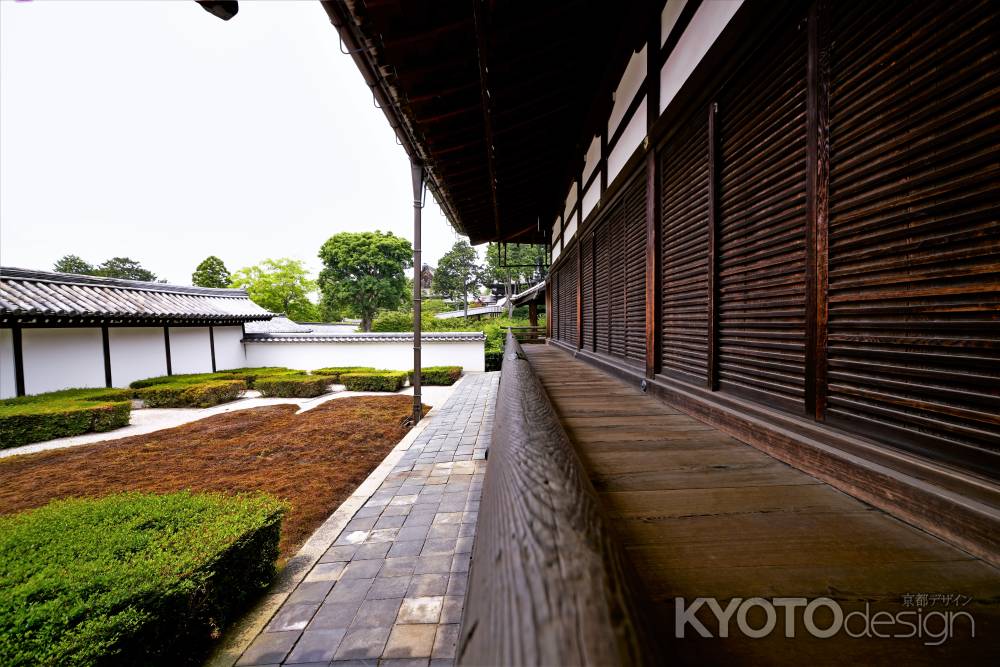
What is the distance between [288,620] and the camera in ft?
7.68

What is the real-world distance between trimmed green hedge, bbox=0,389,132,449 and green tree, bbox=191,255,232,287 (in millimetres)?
32486

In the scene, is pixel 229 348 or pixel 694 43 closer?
pixel 694 43

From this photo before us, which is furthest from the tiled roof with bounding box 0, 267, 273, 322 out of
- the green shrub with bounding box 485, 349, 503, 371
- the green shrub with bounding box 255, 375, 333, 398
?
the green shrub with bounding box 485, 349, 503, 371

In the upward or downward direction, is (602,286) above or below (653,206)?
below

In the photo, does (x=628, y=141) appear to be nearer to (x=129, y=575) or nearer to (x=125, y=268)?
(x=129, y=575)

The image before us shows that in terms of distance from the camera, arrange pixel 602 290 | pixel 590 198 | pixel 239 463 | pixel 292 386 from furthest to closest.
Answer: pixel 292 386, pixel 239 463, pixel 590 198, pixel 602 290

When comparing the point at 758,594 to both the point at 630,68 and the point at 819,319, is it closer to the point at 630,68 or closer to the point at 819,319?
the point at 819,319

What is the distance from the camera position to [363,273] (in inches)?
1239

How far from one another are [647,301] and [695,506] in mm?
2054

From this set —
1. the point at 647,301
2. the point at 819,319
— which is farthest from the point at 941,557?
the point at 647,301

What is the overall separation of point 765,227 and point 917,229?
2.28ft

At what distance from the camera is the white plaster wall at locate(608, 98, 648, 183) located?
3.34 meters

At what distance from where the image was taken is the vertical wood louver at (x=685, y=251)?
2.41 meters

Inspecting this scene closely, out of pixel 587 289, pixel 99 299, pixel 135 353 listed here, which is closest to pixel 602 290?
pixel 587 289
